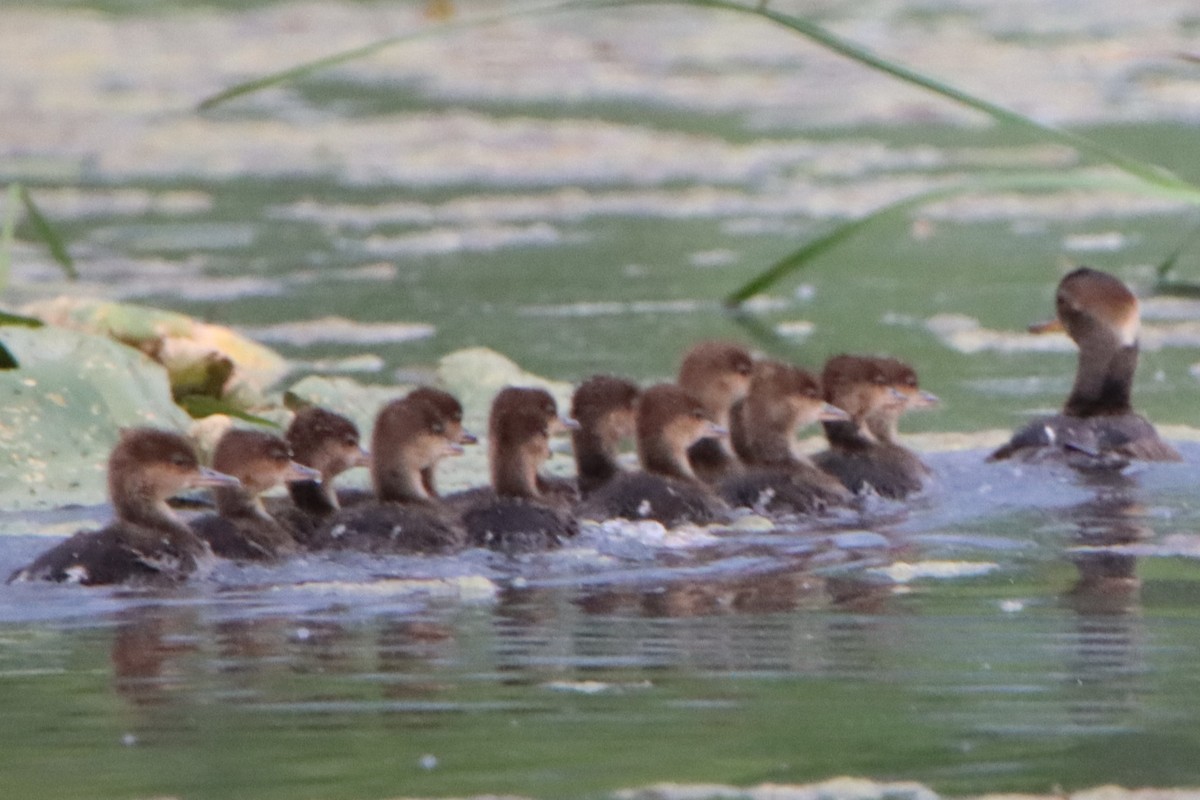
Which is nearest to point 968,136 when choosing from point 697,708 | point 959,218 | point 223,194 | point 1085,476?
point 959,218

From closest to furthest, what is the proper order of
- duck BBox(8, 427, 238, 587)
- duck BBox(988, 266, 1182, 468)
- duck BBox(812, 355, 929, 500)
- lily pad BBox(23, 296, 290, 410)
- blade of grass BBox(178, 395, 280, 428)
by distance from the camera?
duck BBox(8, 427, 238, 587) < duck BBox(812, 355, 929, 500) < duck BBox(988, 266, 1182, 468) < blade of grass BBox(178, 395, 280, 428) < lily pad BBox(23, 296, 290, 410)

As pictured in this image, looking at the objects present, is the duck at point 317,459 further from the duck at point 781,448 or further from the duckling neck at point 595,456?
the duck at point 781,448

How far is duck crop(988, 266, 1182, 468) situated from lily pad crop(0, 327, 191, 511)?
216 centimetres

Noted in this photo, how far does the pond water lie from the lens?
4035 mm

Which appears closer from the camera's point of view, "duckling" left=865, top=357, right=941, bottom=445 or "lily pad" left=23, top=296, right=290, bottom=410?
"duckling" left=865, top=357, right=941, bottom=445

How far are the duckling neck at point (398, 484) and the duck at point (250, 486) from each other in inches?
6.0

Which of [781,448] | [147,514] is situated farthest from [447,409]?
[781,448]

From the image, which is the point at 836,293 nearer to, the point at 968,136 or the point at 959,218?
the point at 959,218

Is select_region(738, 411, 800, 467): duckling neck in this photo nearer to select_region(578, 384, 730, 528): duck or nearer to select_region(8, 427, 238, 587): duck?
select_region(578, 384, 730, 528): duck

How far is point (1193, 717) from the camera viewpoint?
4.06 metres

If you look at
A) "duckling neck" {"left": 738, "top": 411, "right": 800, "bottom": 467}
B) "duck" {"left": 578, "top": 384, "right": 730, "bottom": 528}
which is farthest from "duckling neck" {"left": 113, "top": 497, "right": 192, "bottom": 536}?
"duckling neck" {"left": 738, "top": 411, "right": 800, "bottom": 467}

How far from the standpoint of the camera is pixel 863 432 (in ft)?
22.2

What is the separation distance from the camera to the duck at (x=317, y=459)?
607 centimetres

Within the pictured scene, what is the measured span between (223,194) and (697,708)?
9.41 metres
